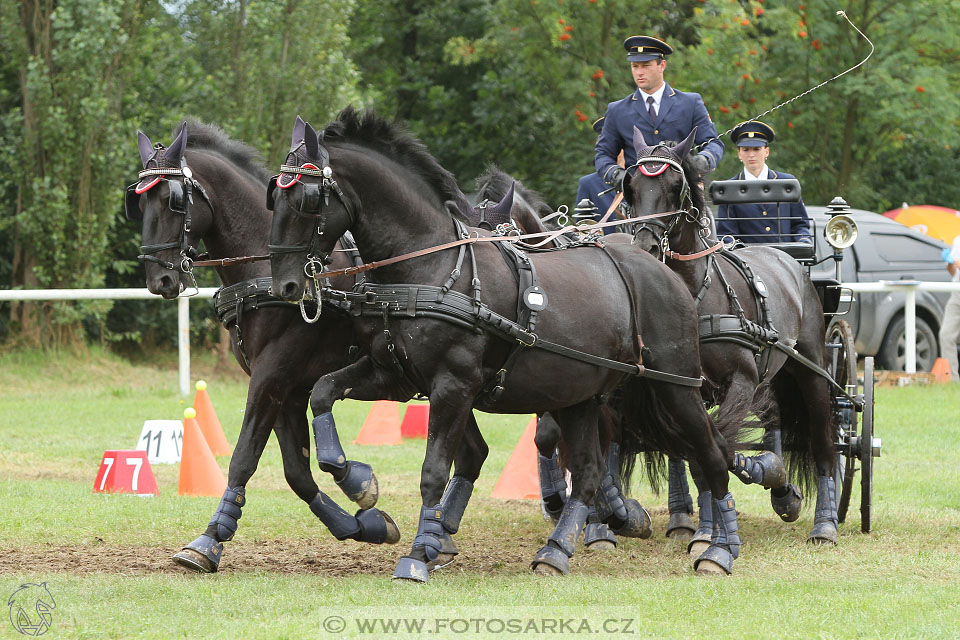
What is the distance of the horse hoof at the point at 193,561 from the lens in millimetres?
6277

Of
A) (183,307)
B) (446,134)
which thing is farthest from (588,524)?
(446,134)

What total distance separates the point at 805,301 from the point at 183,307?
27.1 ft

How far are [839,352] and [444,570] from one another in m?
3.65

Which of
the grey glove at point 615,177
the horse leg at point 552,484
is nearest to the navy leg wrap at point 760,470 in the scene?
the horse leg at point 552,484

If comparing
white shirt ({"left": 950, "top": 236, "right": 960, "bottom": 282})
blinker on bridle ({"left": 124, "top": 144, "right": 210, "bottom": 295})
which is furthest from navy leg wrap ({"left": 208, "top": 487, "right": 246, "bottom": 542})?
white shirt ({"left": 950, "top": 236, "right": 960, "bottom": 282})

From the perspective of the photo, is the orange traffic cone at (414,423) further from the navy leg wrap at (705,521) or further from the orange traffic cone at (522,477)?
the navy leg wrap at (705,521)

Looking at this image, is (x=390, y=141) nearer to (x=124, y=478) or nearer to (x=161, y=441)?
(x=124, y=478)

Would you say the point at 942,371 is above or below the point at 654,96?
below

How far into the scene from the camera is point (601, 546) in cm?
752

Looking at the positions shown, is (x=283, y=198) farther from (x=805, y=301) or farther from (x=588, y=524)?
(x=805, y=301)

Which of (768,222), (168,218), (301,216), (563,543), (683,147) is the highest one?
(683,147)

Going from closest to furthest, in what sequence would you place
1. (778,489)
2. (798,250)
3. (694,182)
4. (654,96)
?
(694,182) < (778,489) < (654,96) < (798,250)

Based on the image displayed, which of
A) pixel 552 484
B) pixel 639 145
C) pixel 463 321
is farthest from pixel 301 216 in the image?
pixel 552 484

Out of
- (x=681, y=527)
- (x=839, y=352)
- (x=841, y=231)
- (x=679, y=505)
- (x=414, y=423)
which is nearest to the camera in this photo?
(x=681, y=527)
